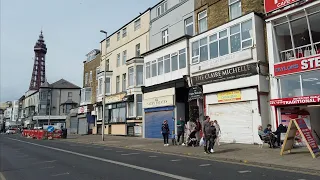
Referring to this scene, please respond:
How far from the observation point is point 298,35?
58.4ft

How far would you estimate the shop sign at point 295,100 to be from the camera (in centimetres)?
1454

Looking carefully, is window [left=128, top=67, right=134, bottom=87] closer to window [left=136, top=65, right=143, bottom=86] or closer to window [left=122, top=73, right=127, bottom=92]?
window [left=136, top=65, right=143, bottom=86]

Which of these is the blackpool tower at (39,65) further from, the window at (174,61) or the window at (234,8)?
the window at (234,8)

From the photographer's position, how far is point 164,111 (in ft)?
84.4

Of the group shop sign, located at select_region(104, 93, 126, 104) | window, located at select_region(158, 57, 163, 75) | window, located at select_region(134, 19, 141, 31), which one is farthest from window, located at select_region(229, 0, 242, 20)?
shop sign, located at select_region(104, 93, 126, 104)

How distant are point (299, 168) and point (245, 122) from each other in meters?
8.89

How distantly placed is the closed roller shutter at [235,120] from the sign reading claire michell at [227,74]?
1.75 meters

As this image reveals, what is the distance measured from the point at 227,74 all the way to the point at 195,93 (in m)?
3.42

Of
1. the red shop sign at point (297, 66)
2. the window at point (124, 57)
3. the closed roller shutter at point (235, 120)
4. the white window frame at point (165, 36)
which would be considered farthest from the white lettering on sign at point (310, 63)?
the window at point (124, 57)

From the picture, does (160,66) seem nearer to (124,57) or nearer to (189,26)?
(189,26)

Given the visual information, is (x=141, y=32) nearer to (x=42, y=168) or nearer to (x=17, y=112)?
(x=42, y=168)

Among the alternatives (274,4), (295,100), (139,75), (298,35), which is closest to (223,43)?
(274,4)

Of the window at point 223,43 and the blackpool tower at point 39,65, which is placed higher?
the blackpool tower at point 39,65

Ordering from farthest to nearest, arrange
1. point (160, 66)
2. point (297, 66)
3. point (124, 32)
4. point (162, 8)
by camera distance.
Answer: point (124, 32) → point (162, 8) → point (160, 66) → point (297, 66)
